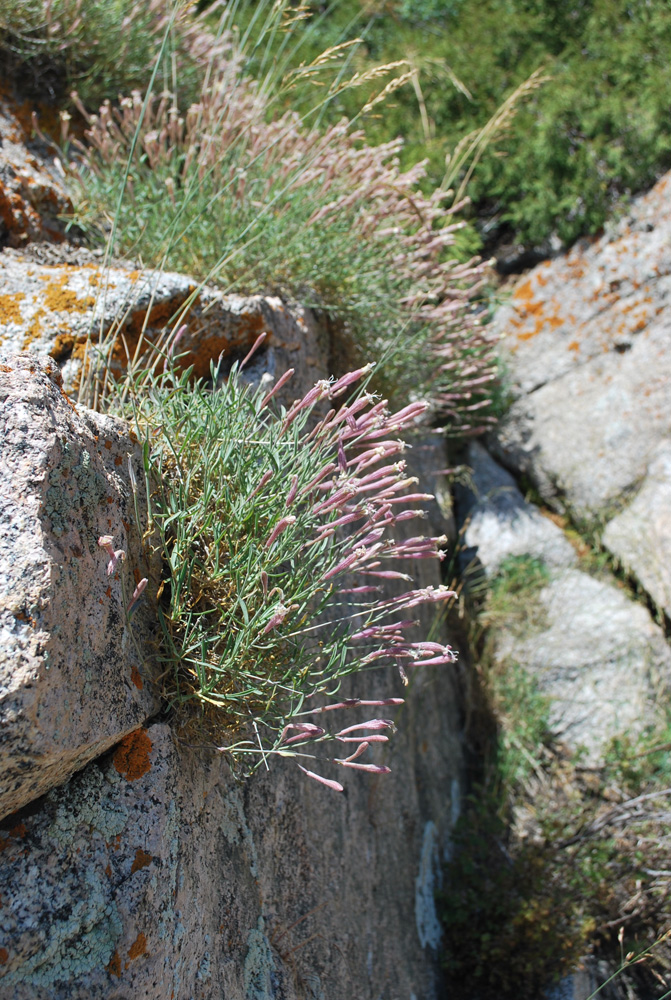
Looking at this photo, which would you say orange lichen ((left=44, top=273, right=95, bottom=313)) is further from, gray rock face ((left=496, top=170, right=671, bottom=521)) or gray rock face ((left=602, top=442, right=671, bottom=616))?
gray rock face ((left=602, top=442, right=671, bottom=616))

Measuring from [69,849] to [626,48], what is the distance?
6.14 m

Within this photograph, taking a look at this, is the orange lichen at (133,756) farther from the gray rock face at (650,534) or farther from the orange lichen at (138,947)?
the gray rock face at (650,534)

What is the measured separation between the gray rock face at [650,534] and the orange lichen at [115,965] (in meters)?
3.80

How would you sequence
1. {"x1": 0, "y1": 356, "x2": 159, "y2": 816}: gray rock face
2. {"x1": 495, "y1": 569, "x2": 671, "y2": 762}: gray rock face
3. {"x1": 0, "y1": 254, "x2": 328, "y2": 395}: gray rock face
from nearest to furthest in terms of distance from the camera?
1. {"x1": 0, "y1": 356, "x2": 159, "y2": 816}: gray rock face
2. {"x1": 0, "y1": 254, "x2": 328, "y2": 395}: gray rock face
3. {"x1": 495, "y1": 569, "x2": 671, "y2": 762}: gray rock face

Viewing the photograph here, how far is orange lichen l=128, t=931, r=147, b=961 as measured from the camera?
1.23m

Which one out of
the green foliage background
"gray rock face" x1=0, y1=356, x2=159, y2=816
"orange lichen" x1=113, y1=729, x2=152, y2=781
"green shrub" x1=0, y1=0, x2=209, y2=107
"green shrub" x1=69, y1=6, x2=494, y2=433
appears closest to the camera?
"gray rock face" x1=0, y1=356, x2=159, y2=816

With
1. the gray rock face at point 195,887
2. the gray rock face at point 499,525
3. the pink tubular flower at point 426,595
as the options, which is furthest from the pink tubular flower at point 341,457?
the gray rock face at point 499,525

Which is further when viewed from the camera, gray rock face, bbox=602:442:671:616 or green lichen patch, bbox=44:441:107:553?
gray rock face, bbox=602:442:671:616

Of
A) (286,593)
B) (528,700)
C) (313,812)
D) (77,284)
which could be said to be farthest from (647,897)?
(77,284)

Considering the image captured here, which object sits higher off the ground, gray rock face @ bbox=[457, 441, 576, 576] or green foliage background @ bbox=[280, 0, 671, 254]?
green foliage background @ bbox=[280, 0, 671, 254]

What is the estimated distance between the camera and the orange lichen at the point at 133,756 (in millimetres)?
1407

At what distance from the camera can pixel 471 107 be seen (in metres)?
5.43

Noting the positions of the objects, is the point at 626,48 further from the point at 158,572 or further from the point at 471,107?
the point at 158,572

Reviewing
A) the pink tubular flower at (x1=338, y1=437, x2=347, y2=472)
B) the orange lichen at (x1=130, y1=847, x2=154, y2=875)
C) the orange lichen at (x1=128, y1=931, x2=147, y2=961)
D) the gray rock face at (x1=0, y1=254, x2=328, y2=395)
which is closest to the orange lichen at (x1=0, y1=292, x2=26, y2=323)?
the gray rock face at (x1=0, y1=254, x2=328, y2=395)
